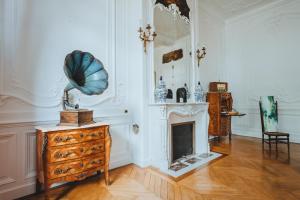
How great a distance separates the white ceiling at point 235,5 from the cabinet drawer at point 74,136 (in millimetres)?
4241

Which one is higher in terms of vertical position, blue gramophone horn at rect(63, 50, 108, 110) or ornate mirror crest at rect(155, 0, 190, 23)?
ornate mirror crest at rect(155, 0, 190, 23)

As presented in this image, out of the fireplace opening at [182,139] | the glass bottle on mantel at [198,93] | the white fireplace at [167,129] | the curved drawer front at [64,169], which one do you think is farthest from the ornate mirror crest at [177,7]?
the curved drawer front at [64,169]

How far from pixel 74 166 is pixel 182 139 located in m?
1.94

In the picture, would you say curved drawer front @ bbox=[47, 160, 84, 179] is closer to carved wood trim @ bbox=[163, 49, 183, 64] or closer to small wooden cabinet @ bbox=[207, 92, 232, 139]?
carved wood trim @ bbox=[163, 49, 183, 64]

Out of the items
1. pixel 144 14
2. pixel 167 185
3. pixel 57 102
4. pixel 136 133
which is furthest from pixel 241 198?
pixel 144 14

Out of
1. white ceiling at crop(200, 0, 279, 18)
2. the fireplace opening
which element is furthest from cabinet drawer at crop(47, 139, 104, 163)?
white ceiling at crop(200, 0, 279, 18)

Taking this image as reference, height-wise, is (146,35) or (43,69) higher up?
(146,35)

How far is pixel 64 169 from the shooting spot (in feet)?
5.61

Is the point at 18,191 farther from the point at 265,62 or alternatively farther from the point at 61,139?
the point at 265,62

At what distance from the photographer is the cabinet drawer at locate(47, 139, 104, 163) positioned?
1646mm

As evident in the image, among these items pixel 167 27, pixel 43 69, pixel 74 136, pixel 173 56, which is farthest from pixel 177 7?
pixel 74 136

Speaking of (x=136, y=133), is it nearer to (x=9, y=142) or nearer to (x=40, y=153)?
(x=40, y=153)

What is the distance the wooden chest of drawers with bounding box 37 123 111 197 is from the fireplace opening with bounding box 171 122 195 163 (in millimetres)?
1304

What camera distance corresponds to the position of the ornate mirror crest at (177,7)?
115 inches
